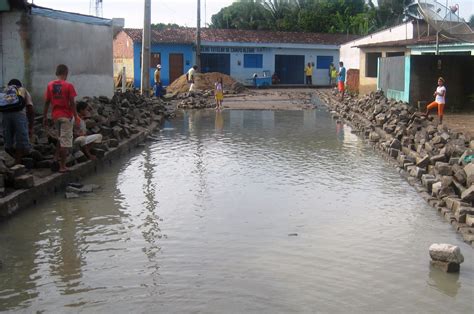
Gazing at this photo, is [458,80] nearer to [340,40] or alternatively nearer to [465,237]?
[465,237]

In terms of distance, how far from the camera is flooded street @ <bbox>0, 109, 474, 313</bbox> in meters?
5.17

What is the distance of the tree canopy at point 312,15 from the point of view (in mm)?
51156

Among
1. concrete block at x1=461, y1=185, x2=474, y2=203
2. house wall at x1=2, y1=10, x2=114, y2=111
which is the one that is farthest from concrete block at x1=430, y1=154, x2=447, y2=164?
house wall at x1=2, y1=10, x2=114, y2=111

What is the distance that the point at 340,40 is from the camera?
48.6 m

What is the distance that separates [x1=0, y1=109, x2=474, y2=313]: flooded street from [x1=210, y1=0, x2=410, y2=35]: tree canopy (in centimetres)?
4223

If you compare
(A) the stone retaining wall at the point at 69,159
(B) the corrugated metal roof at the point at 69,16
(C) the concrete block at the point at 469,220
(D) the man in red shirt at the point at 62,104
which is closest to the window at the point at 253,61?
(B) the corrugated metal roof at the point at 69,16

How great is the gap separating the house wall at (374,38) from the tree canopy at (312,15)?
1169cm

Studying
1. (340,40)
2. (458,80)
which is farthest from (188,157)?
(340,40)

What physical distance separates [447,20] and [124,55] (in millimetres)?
29944

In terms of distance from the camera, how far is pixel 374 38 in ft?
113

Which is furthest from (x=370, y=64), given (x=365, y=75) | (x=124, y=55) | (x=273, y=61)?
(x=124, y=55)

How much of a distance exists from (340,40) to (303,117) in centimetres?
2849

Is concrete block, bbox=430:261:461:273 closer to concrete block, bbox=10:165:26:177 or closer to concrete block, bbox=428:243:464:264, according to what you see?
concrete block, bbox=428:243:464:264

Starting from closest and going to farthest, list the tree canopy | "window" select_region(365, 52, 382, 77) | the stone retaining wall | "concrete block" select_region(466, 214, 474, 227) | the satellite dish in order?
"concrete block" select_region(466, 214, 474, 227) < the stone retaining wall < the satellite dish < "window" select_region(365, 52, 382, 77) < the tree canopy
